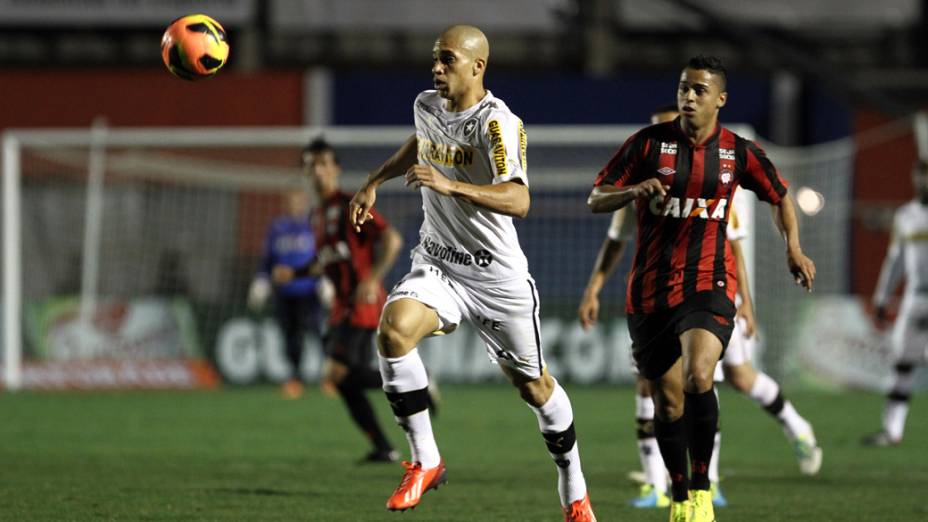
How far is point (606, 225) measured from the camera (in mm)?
18594

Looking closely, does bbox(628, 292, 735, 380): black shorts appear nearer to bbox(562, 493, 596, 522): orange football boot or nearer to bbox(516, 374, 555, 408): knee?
bbox(516, 374, 555, 408): knee

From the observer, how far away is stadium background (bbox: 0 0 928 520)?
17.9 metres

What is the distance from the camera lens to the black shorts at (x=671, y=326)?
671 cm

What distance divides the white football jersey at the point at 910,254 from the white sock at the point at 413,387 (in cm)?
753

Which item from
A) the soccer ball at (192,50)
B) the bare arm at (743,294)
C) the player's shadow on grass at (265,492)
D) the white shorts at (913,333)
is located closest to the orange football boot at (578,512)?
the player's shadow on grass at (265,492)

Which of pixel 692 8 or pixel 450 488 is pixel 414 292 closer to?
pixel 450 488

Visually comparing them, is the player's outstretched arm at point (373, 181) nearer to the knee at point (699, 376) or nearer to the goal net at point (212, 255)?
the knee at point (699, 376)

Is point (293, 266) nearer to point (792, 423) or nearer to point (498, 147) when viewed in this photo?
point (792, 423)

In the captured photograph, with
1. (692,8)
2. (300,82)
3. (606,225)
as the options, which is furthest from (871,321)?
(300,82)

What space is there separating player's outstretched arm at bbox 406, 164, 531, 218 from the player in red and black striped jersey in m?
0.58

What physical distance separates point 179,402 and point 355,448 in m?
5.34

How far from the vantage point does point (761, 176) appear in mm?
6973

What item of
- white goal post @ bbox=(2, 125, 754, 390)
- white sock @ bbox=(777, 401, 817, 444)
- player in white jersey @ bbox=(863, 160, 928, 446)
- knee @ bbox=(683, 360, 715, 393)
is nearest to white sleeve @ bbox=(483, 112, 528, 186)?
knee @ bbox=(683, 360, 715, 393)

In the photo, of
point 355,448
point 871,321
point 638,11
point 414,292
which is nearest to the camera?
point 414,292
